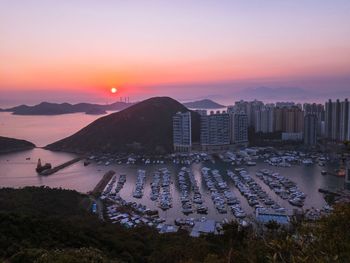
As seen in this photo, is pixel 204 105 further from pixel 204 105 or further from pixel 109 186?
pixel 109 186

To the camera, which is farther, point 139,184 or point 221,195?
point 139,184

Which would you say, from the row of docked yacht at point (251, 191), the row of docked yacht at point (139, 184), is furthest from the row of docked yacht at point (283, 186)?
the row of docked yacht at point (139, 184)

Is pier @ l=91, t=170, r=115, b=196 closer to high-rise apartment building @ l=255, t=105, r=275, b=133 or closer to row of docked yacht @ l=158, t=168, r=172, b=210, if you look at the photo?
row of docked yacht @ l=158, t=168, r=172, b=210

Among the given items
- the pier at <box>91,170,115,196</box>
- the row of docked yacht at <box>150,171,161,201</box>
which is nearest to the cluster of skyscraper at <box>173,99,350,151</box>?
the row of docked yacht at <box>150,171,161,201</box>

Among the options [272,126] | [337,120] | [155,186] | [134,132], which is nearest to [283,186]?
[155,186]

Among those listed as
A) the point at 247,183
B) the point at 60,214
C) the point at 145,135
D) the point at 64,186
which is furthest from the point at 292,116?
the point at 60,214

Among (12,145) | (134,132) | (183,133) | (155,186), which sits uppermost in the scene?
(183,133)

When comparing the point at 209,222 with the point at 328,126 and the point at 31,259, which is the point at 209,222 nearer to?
the point at 31,259
